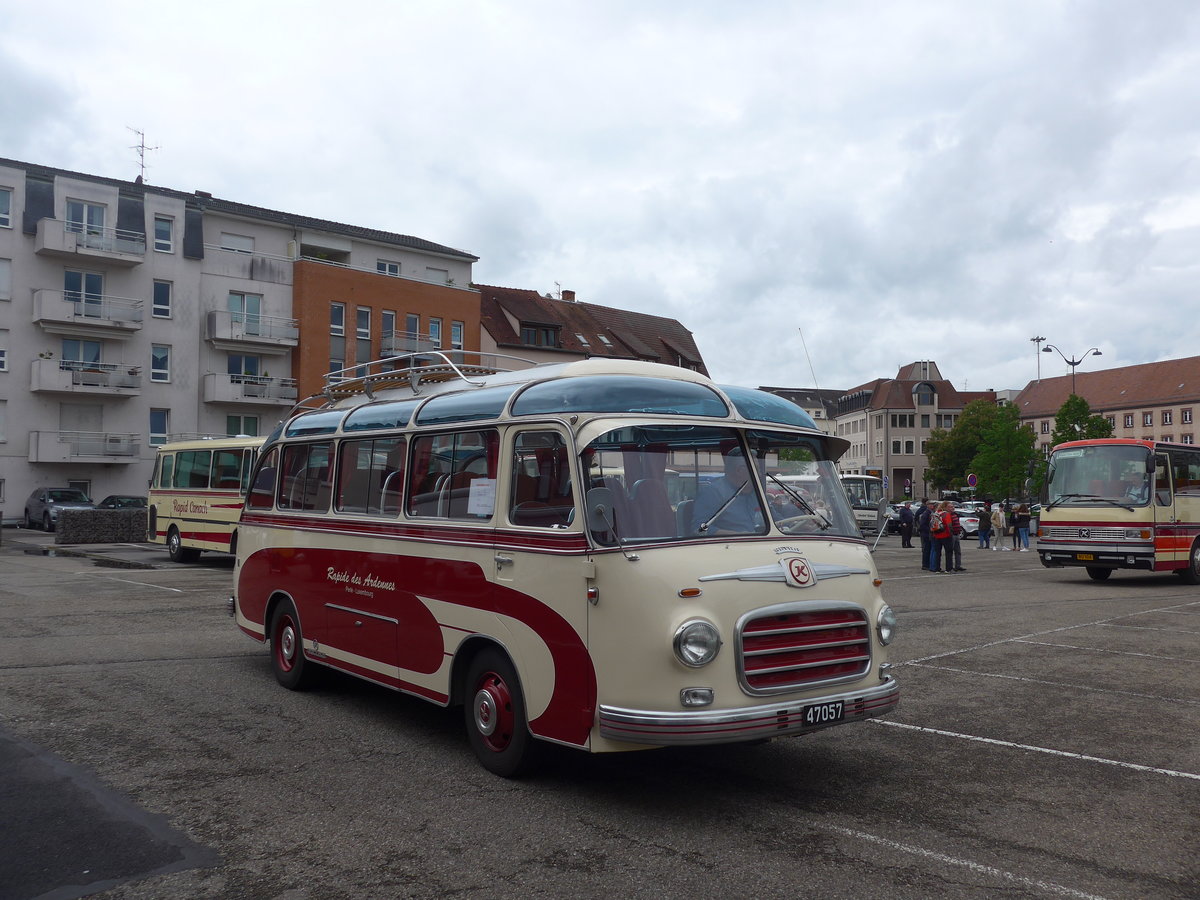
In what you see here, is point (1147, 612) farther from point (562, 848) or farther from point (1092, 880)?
point (562, 848)

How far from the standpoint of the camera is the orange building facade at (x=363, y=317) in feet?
169

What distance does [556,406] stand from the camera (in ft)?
21.0

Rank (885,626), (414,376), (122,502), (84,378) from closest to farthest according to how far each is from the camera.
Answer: (885,626)
(414,376)
(122,502)
(84,378)

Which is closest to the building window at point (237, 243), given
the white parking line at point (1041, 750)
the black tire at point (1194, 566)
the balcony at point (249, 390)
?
the balcony at point (249, 390)

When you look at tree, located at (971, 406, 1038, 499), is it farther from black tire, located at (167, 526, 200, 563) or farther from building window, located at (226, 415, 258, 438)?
black tire, located at (167, 526, 200, 563)

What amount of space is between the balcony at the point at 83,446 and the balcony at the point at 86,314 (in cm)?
444

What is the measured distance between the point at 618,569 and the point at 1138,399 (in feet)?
410

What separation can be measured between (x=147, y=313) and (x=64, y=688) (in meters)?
43.2

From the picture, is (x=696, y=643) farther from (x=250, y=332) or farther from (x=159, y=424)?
(x=159, y=424)

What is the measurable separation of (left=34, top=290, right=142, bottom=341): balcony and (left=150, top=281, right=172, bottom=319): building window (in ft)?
4.36

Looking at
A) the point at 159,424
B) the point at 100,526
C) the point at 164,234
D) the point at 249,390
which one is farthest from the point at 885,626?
the point at 164,234

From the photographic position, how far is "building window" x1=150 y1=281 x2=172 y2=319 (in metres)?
48.8

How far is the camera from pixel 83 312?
151 feet

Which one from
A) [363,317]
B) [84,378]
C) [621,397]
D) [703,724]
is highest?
[363,317]
